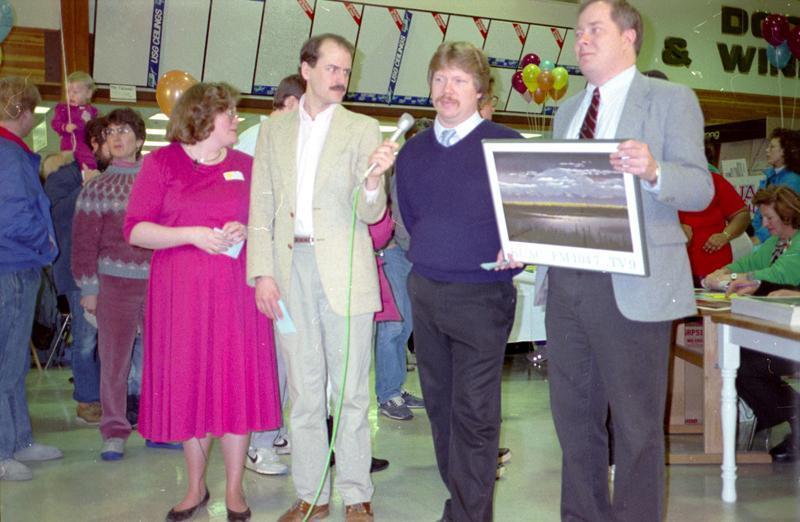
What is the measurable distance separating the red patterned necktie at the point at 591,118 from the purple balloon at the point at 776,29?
5.78m

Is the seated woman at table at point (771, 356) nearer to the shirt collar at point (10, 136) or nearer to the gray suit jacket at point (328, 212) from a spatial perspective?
the gray suit jacket at point (328, 212)

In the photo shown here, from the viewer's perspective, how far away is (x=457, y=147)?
9.20 feet

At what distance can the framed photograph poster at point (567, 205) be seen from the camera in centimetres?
214

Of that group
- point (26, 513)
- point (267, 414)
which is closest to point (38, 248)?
point (26, 513)

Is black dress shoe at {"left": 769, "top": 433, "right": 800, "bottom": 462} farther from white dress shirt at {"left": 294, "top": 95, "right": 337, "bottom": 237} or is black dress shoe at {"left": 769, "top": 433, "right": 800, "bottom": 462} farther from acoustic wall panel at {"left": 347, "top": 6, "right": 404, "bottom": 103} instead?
acoustic wall panel at {"left": 347, "top": 6, "right": 404, "bottom": 103}

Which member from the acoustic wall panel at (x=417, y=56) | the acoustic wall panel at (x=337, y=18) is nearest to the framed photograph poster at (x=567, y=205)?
the acoustic wall panel at (x=337, y=18)

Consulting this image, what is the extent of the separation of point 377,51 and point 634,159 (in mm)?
7181

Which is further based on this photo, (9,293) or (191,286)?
(9,293)

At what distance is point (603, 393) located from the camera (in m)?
2.50

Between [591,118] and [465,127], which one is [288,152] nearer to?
[465,127]

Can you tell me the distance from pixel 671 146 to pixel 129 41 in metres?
6.66

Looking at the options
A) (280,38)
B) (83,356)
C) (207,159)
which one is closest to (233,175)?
(207,159)

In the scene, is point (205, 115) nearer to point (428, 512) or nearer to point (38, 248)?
point (38, 248)

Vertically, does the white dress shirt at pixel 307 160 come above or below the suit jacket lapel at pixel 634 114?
below
